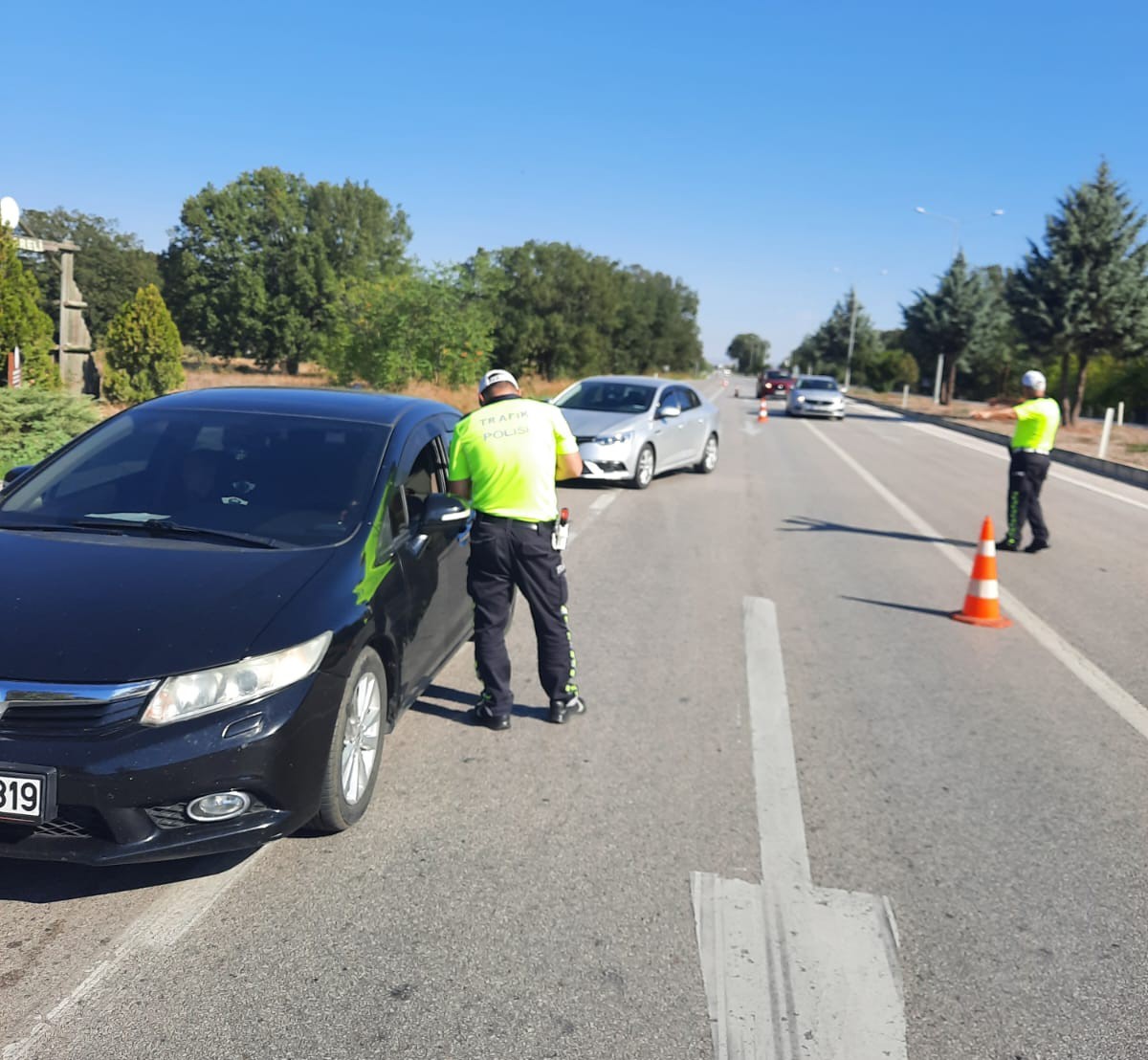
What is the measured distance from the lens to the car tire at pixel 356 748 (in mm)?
3818

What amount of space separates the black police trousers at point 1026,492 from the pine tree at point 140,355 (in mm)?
16995

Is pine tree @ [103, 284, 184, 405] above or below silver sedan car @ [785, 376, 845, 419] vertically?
above

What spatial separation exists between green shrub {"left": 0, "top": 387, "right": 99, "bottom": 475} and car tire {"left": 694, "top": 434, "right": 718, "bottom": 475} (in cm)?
894

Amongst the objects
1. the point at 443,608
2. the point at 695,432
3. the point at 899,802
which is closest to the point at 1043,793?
the point at 899,802

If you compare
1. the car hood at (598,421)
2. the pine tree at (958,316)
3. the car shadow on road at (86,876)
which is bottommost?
the car shadow on road at (86,876)

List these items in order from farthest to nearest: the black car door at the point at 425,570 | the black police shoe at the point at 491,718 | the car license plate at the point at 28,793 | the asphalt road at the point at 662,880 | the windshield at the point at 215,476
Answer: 1. the black police shoe at the point at 491,718
2. the black car door at the point at 425,570
3. the windshield at the point at 215,476
4. the car license plate at the point at 28,793
5. the asphalt road at the point at 662,880

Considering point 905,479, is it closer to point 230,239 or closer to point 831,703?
point 831,703

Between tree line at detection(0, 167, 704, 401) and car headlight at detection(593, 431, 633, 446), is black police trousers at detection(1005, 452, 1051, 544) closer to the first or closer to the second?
car headlight at detection(593, 431, 633, 446)

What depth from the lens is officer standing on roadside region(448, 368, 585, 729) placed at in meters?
5.09

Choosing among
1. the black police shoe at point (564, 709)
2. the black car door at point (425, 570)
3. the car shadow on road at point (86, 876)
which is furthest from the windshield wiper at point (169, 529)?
the black police shoe at point (564, 709)

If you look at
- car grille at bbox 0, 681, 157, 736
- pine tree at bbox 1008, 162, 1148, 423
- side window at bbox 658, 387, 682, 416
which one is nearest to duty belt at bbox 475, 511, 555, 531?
car grille at bbox 0, 681, 157, 736

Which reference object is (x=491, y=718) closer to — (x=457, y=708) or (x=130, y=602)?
(x=457, y=708)

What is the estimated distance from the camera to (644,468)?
15.1 metres

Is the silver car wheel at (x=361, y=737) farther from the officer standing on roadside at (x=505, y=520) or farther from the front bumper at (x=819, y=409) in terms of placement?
the front bumper at (x=819, y=409)
